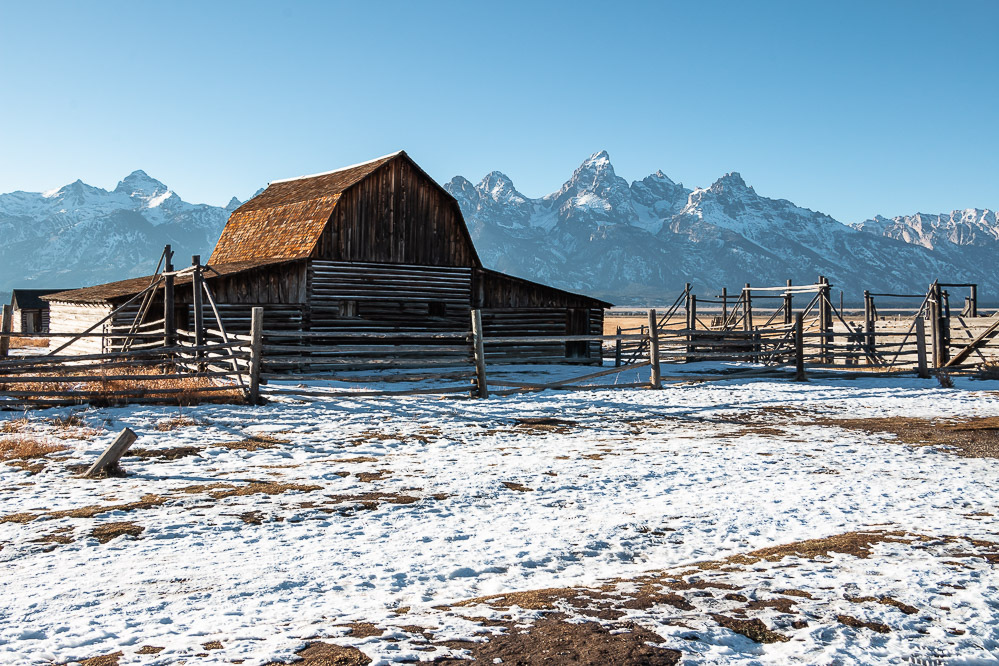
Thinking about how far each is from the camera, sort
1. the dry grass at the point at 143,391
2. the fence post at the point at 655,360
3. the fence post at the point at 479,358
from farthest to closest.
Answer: the fence post at the point at 655,360 → the fence post at the point at 479,358 → the dry grass at the point at 143,391

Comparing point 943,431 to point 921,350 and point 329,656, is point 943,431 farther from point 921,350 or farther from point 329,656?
point 329,656

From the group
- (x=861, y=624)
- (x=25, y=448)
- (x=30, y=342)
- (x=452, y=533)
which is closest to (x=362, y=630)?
(x=452, y=533)

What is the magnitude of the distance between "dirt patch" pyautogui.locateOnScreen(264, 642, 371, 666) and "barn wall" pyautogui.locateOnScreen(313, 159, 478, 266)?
67.2ft

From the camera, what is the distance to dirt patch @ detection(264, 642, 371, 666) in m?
4.10

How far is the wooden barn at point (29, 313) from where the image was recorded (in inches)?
2285

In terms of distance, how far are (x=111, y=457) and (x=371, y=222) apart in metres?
16.9

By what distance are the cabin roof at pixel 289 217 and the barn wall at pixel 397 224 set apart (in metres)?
0.42

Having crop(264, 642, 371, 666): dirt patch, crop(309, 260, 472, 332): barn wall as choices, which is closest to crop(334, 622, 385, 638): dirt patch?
crop(264, 642, 371, 666): dirt patch

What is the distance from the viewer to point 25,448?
31.8ft

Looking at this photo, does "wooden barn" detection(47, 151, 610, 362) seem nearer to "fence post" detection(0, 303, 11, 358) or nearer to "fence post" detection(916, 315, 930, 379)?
"fence post" detection(0, 303, 11, 358)

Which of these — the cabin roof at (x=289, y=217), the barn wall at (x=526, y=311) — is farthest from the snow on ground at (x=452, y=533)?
the barn wall at (x=526, y=311)

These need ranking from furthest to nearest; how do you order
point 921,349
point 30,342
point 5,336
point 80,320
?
point 30,342 → point 80,320 → point 921,349 → point 5,336

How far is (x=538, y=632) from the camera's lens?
14.7 ft

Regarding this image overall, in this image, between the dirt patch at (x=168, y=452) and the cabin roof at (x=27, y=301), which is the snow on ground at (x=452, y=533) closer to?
the dirt patch at (x=168, y=452)
